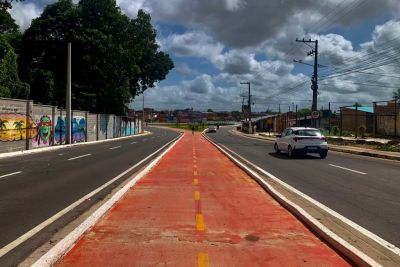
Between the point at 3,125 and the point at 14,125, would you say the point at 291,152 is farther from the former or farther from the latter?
the point at 14,125

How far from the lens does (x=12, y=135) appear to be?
31.0 m

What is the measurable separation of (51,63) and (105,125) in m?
9.41

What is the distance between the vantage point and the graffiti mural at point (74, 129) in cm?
4178

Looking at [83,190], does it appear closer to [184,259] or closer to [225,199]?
[225,199]

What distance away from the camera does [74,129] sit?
47312 millimetres

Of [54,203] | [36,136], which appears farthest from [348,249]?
[36,136]

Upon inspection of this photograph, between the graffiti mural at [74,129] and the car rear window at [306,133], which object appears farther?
the graffiti mural at [74,129]

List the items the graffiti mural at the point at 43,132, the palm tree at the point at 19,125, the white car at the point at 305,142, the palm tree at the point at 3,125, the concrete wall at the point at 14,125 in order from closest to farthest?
the white car at the point at 305,142 < the palm tree at the point at 3,125 < the concrete wall at the point at 14,125 < the palm tree at the point at 19,125 < the graffiti mural at the point at 43,132

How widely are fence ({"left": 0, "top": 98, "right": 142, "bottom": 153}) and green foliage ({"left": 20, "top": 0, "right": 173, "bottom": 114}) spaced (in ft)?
12.6

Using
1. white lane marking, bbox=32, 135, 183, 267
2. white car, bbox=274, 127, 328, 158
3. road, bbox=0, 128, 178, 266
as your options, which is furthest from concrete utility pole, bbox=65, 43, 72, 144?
white lane marking, bbox=32, 135, 183, 267

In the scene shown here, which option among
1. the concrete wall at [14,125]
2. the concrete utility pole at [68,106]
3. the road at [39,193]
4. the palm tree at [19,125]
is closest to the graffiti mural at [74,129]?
the concrete utility pole at [68,106]

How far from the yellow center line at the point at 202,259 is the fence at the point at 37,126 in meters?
25.4

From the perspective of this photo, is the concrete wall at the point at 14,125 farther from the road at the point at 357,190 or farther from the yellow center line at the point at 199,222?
the yellow center line at the point at 199,222

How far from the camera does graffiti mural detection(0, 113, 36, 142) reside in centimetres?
2974
